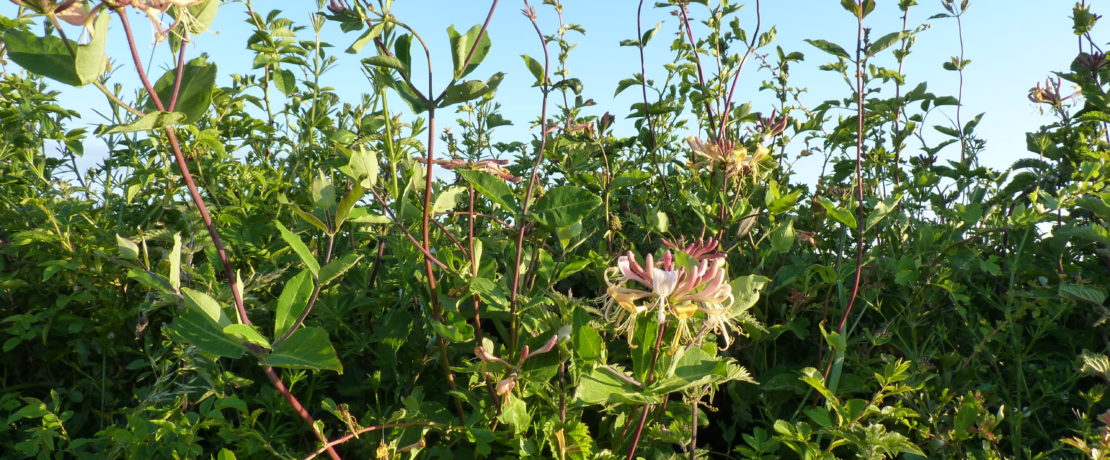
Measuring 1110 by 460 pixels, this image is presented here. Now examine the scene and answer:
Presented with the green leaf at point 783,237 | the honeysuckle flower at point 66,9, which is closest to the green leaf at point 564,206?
the green leaf at point 783,237

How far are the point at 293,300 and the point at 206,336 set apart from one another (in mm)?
138

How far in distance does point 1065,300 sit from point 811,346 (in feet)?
2.06

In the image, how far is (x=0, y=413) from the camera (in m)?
2.09

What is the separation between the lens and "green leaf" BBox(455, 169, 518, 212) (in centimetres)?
136

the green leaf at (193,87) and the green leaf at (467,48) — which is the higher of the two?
the green leaf at (467,48)

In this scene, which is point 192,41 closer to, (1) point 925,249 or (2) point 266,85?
(2) point 266,85

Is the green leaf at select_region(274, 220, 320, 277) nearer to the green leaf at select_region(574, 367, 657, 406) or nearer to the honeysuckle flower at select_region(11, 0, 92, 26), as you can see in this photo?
the honeysuckle flower at select_region(11, 0, 92, 26)

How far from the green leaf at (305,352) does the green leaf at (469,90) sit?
0.43 m

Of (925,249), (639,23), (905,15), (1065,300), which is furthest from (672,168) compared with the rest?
(1065,300)

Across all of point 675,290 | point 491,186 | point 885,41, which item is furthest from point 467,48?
point 885,41

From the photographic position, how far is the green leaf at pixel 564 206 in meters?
1.36

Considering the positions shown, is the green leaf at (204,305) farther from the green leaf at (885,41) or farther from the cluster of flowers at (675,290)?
the green leaf at (885,41)

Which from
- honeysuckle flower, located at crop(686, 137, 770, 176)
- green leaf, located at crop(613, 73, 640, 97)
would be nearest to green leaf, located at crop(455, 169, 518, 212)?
honeysuckle flower, located at crop(686, 137, 770, 176)

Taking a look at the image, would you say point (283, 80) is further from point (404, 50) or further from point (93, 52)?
point (93, 52)
